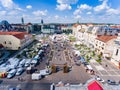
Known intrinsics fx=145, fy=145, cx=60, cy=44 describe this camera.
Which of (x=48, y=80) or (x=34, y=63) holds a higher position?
(x=34, y=63)

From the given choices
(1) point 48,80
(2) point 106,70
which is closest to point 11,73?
(1) point 48,80

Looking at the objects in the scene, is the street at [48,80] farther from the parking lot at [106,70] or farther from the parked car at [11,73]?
the parking lot at [106,70]

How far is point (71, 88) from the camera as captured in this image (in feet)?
68.5

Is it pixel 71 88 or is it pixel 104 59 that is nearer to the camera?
pixel 71 88

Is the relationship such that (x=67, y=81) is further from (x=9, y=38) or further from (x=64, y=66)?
(x=9, y=38)

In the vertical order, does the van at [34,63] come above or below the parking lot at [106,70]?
above

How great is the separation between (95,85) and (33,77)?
27.5 metres

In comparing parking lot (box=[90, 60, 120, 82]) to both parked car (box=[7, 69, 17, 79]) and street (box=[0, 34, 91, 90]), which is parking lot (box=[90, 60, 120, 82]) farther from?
parked car (box=[7, 69, 17, 79])

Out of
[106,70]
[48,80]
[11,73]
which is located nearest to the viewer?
[48,80]

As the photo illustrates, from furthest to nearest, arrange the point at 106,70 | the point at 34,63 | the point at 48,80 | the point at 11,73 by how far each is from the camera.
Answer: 1. the point at 34,63
2. the point at 106,70
3. the point at 11,73
4. the point at 48,80

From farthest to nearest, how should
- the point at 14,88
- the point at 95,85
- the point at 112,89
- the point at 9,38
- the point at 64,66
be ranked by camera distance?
1. the point at 9,38
2. the point at 64,66
3. the point at 14,88
4. the point at 112,89
5. the point at 95,85

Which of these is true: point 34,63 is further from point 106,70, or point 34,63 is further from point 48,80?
point 106,70

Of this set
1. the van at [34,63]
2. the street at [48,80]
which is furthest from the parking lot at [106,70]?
the van at [34,63]

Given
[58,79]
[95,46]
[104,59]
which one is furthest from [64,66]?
[95,46]
